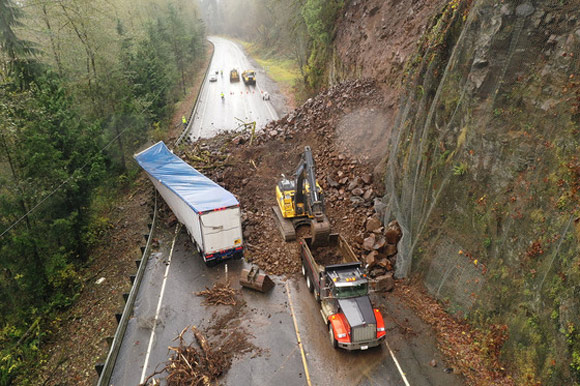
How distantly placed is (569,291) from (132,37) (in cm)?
3379

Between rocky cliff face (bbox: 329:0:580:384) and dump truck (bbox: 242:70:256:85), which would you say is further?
dump truck (bbox: 242:70:256:85)

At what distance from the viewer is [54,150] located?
16.7 metres

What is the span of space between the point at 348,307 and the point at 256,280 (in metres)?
4.60

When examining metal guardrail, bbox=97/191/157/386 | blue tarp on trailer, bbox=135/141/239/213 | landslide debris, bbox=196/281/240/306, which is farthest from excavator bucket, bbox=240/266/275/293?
metal guardrail, bbox=97/191/157/386

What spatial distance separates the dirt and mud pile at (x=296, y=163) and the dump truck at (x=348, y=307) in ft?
9.78

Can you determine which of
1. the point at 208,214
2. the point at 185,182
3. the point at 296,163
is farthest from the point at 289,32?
the point at 208,214

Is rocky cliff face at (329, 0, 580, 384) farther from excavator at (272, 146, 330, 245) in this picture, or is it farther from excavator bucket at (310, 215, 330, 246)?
excavator at (272, 146, 330, 245)

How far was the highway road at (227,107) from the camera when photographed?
1460 inches

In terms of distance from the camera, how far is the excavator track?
17.9 m

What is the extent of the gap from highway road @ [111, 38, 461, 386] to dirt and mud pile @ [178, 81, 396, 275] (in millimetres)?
1895

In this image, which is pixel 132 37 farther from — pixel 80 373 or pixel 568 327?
pixel 568 327

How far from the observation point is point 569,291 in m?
9.22

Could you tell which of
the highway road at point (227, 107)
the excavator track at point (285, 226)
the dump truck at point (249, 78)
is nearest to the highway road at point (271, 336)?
A: the excavator track at point (285, 226)

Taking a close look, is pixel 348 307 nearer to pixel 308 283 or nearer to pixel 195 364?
pixel 308 283
